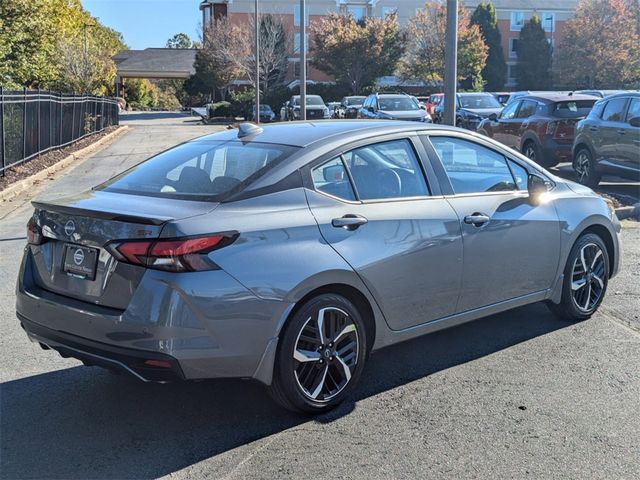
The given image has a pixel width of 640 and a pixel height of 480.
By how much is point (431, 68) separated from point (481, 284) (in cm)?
5064

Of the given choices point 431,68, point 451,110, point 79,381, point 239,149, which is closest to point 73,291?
point 79,381

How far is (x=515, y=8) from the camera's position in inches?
2625

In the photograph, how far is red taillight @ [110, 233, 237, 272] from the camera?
11.5ft

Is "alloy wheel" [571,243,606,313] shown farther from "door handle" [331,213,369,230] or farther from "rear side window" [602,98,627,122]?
"rear side window" [602,98,627,122]

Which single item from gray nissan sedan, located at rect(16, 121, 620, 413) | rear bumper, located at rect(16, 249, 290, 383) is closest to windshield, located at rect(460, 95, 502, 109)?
gray nissan sedan, located at rect(16, 121, 620, 413)

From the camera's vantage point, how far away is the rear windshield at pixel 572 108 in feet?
48.6

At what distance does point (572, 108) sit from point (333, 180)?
39.7 feet

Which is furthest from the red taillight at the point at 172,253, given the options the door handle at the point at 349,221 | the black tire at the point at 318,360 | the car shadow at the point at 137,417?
the car shadow at the point at 137,417

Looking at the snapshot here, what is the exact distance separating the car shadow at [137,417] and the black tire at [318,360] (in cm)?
13

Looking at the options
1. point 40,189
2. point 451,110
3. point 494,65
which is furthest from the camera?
point 494,65

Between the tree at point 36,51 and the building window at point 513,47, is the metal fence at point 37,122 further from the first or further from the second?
the building window at point 513,47

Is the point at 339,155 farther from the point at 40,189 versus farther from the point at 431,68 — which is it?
the point at 431,68

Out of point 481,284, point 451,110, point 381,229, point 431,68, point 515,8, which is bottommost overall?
point 481,284

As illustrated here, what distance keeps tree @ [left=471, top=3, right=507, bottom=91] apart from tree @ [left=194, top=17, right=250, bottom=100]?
2061 centimetres
